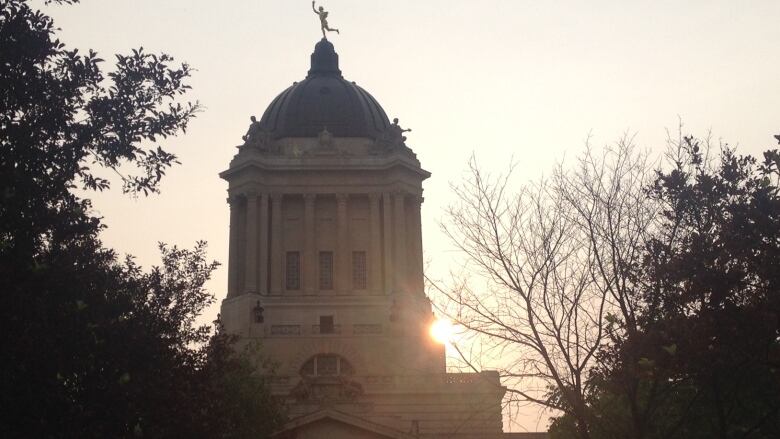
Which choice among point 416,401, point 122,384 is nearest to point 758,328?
point 122,384

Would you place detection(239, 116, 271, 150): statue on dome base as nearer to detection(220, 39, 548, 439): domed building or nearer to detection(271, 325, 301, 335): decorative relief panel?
detection(220, 39, 548, 439): domed building

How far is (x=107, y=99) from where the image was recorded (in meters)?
19.6

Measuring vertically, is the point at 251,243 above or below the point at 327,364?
above

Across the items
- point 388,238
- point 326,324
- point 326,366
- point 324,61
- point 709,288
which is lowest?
point 709,288

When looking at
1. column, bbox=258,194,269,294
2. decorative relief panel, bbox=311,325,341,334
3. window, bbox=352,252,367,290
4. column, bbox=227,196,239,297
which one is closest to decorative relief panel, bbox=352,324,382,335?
decorative relief panel, bbox=311,325,341,334

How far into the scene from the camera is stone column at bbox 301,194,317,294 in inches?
2386

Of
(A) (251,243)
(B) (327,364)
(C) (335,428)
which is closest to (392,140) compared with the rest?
(A) (251,243)

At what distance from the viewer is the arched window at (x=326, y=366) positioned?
55.1 meters

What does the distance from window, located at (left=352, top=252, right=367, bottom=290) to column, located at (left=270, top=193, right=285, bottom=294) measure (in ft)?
13.0

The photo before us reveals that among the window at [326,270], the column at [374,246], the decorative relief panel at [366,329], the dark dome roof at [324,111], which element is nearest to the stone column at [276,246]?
the window at [326,270]

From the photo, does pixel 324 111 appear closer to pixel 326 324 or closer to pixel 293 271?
pixel 293 271

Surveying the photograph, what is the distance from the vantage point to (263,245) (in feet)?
201

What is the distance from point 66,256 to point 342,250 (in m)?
43.0

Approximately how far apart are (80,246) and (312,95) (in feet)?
152
